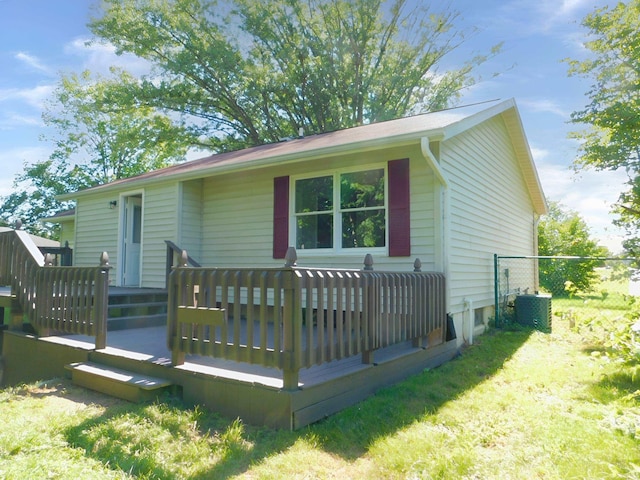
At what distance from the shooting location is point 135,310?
6.68m

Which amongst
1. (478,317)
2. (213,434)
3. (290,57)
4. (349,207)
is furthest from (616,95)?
(213,434)

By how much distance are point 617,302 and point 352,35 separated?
15961mm

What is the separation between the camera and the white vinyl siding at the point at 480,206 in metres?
6.11

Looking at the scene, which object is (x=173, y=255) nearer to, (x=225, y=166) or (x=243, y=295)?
(x=243, y=295)

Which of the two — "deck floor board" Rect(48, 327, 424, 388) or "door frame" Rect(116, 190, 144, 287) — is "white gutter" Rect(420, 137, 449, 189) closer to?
"deck floor board" Rect(48, 327, 424, 388)

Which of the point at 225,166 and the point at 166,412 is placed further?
the point at 225,166

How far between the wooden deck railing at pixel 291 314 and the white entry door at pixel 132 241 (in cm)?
615

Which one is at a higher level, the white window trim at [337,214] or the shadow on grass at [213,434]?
the white window trim at [337,214]

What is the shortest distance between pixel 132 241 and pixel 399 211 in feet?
21.0

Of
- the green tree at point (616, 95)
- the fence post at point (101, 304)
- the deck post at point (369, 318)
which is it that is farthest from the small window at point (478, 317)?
the green tree at point (616, 95)

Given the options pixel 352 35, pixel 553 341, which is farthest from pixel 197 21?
pixel 553 341

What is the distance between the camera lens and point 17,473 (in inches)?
93.4

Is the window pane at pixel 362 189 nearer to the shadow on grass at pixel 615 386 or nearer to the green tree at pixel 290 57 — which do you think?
the shadow on grass at pixel 615 386

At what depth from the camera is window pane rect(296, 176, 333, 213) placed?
6.77 metres
